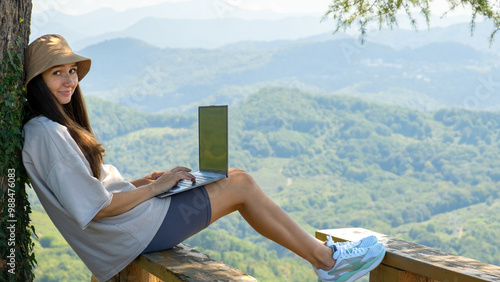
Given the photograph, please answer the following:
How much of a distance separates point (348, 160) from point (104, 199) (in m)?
55.0

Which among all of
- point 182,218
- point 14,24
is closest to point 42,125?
point 14,24

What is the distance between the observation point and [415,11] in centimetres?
328

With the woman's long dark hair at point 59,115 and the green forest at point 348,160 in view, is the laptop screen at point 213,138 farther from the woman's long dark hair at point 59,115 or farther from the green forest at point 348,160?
the green forest at point 348,160

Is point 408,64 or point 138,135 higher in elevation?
point 408,64

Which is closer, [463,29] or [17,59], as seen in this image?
[17,59]

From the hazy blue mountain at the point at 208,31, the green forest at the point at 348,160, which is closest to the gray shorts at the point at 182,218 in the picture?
the green forest at the point at 348,160

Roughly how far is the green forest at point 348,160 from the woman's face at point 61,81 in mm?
32857

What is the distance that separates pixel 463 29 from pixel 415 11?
312 ft

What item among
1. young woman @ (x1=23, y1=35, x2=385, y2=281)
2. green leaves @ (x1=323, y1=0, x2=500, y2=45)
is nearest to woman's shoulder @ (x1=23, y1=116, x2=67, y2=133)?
young woman @ (x1=23, y1=35, x2=385, y2=281)

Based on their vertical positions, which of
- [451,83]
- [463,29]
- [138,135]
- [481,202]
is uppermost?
[463,29]

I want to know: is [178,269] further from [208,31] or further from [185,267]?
[208,31]

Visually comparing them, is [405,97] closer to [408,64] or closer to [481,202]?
[408,64]

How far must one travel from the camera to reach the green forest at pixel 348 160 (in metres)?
42.4

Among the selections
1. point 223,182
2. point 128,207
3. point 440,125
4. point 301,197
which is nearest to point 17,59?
point 128,207
